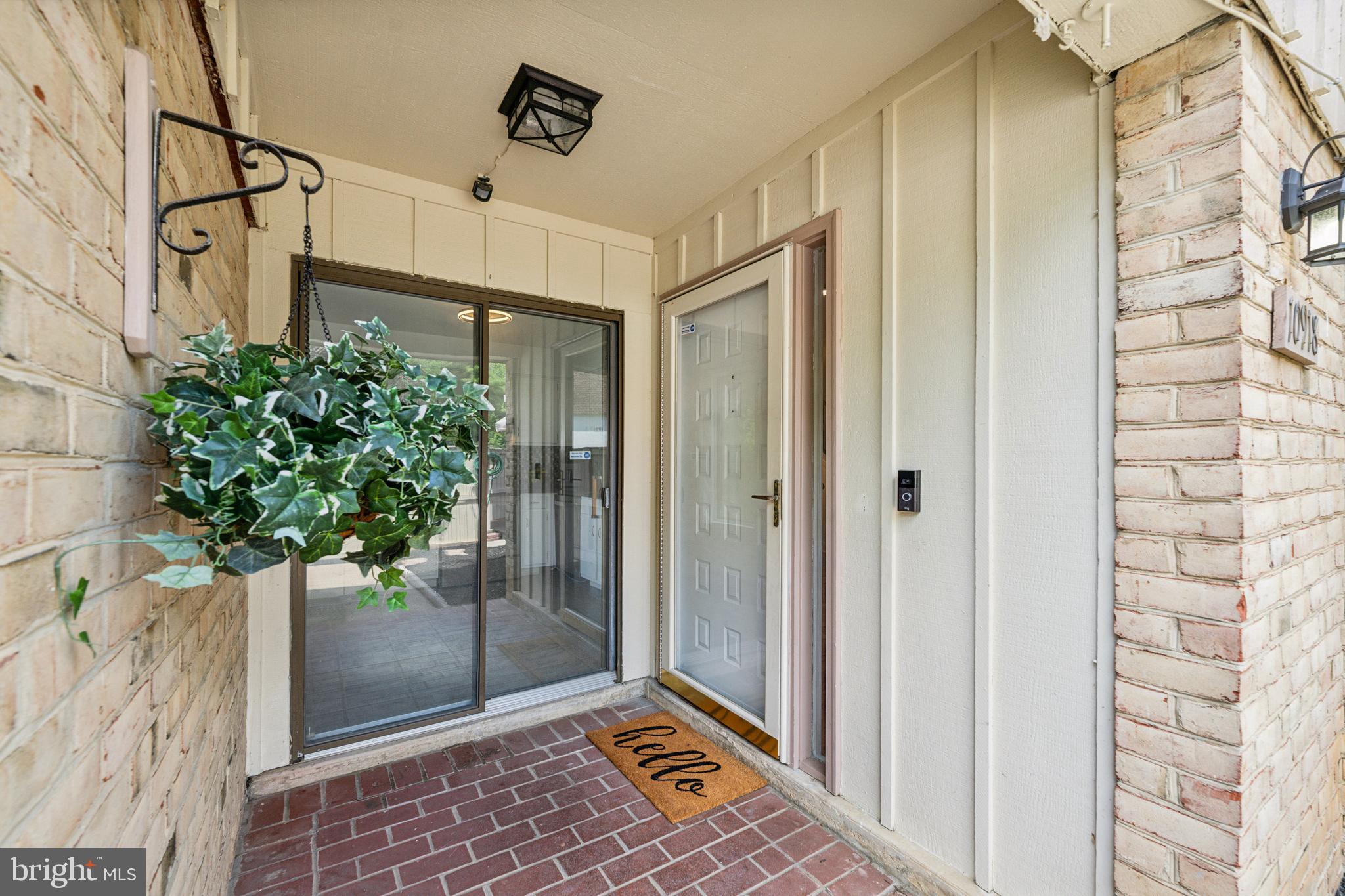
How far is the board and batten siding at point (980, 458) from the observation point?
5.41 ft

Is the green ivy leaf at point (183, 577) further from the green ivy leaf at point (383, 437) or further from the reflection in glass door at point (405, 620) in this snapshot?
the reflection in glass door at point (405, 620)

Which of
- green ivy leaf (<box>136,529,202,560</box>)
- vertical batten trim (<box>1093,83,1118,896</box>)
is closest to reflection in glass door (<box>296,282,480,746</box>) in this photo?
green ivy leaf (<box>136,529,202,560</box>)

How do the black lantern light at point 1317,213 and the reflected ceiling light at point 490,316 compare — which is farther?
the reflected ceiling light at point 490,316

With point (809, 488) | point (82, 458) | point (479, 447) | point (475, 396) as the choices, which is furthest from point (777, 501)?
point (82, 458)

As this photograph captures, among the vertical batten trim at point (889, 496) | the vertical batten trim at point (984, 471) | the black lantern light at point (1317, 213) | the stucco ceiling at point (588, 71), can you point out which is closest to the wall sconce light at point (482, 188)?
the stucco ceiling at point (588, 71)

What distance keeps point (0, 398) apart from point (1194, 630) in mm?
2156

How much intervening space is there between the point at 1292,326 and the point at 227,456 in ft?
7.53

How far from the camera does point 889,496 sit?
2.15 meters

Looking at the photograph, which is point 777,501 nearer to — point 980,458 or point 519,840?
point 980,458

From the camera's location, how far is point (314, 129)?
2.50 m

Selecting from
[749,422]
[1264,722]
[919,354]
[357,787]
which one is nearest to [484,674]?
[357,787]

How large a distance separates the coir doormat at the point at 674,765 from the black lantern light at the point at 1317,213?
2579 mm

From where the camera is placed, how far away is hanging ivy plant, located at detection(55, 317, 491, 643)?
2.72ft

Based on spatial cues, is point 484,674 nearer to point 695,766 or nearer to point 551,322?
point 695,766
